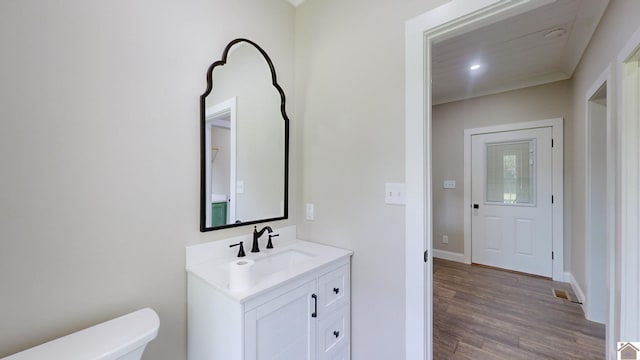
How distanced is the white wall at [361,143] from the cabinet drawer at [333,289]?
85mm

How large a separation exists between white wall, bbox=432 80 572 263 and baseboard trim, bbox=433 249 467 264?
0.06m

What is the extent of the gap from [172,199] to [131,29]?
2.64 feet

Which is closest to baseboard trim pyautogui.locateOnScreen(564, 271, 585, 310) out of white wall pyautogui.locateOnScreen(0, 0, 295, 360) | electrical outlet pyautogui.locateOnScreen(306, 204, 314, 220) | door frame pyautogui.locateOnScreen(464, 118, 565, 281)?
door frame pyautogui.locateOnScreen(464, 118, 565, 281)

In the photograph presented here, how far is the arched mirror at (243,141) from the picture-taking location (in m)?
1.39

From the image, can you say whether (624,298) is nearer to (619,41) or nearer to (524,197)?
(619,41)

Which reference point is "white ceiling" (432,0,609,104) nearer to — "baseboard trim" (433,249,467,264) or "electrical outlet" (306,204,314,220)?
"electrical outlet" (306,204,314,220)

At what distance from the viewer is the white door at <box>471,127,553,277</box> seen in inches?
128

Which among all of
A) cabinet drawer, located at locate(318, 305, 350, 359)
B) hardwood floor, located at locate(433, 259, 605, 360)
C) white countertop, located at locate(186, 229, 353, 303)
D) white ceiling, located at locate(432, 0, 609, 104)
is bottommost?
hardwood floor, located at locate(433, 259, 605, 360)

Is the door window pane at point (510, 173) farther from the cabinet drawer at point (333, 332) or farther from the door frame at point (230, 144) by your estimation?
the door frame at point (230, 144)

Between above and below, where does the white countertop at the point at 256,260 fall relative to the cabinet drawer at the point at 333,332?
above

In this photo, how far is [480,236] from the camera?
3713 mm

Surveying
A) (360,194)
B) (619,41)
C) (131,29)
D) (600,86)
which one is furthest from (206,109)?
(600,86)

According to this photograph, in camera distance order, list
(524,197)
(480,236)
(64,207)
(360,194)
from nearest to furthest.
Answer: (64,207) < (360,194) < (524,197) < (480,236)

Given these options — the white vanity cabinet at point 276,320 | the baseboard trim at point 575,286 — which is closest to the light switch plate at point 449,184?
the baseboard trim at point 575,286
